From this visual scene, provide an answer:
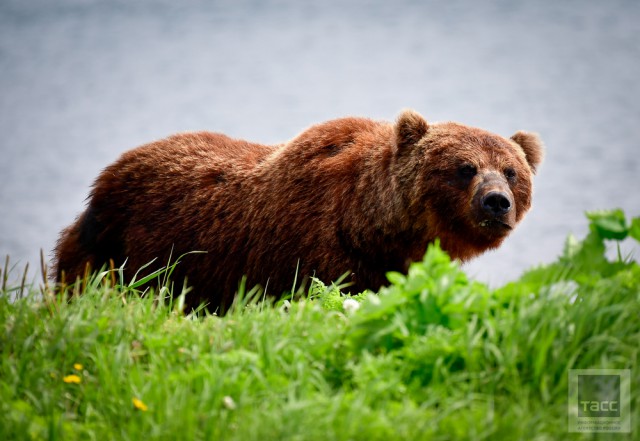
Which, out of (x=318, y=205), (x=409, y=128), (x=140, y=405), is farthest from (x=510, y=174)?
(x=140, y=405)

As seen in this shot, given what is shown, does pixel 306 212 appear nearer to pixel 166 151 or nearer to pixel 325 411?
pixel 166 151

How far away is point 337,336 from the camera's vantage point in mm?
4191

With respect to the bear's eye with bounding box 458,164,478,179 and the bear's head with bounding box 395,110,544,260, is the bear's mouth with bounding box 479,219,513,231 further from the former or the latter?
the bear's eye with bounding box 458,164,478,179

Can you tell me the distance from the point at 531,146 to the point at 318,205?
2.00 m

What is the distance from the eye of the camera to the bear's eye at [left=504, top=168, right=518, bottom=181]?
6793 millimetres

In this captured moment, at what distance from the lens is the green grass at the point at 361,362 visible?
366 centimetres

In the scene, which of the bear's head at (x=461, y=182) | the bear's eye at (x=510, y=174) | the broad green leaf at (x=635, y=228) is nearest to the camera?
the broad green leaf at (x=635, y=228)

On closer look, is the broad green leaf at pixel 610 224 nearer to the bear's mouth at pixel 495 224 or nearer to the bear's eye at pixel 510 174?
the bear's mouth at pixel 495 224

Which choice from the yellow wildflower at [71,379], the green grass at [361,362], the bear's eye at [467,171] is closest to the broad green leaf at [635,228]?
the green grass at [361,362]

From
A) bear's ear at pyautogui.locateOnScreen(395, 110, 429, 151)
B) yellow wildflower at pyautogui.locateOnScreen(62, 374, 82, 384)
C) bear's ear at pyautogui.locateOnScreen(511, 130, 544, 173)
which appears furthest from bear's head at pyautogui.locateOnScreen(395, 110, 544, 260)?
yellow wildflower at pyautogui.locateOnScreen(62, 374, 82, 384)

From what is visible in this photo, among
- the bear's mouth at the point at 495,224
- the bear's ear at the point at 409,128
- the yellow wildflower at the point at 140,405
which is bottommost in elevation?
the yellow wildflower at the point at 140,405

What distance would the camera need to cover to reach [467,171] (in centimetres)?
667

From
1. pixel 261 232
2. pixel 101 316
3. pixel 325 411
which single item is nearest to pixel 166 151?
pixel 261 232

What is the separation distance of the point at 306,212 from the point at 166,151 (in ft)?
6.19
